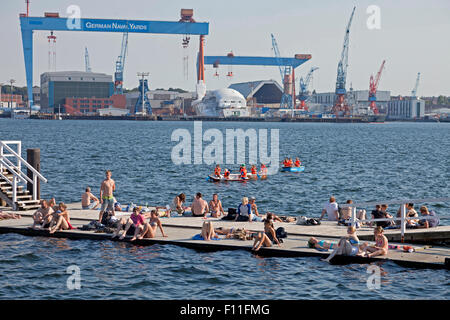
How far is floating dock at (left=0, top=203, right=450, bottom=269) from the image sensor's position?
69.5 feet

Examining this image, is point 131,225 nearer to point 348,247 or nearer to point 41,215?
point 41,215

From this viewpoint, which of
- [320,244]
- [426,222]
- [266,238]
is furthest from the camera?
[426,222]

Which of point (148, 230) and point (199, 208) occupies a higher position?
point (199, 208)

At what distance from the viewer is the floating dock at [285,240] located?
21.2 m

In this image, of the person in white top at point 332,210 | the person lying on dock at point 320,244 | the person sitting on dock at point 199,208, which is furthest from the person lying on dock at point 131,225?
the person in white top at point 332,210

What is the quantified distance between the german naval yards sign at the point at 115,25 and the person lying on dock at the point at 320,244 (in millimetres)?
169787

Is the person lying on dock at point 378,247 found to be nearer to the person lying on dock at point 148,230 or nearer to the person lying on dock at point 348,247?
the person lying on dock at point 348,247

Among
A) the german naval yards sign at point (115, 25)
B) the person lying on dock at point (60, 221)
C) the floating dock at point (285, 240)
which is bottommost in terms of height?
the floating dock at point (285, 240)

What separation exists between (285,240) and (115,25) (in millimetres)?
172083

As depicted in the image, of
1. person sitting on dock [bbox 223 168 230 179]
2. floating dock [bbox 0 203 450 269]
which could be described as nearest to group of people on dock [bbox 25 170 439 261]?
floating dock [bbox 0 203 450 269]

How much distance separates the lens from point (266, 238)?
72.8 feet

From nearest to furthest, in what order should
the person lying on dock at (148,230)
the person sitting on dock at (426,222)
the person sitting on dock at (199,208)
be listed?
the person lying on dock at (148,230), the person sitting on dock at (426,222), the person sitting on dock at (199,208)

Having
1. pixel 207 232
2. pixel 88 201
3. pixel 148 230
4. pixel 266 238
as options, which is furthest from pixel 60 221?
pixel 266 238
